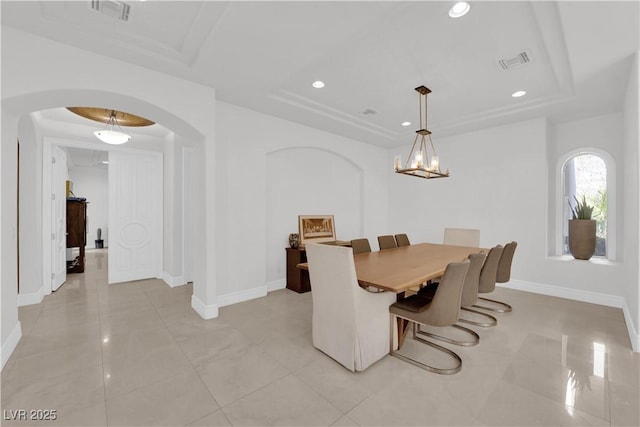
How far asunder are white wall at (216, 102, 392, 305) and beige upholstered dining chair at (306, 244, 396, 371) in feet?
6.15

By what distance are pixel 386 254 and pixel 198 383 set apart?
2365mm

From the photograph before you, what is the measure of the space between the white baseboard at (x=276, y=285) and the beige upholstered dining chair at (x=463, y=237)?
283 cm

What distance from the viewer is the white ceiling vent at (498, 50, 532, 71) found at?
2.79m

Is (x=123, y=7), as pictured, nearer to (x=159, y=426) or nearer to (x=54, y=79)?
(x=54, y=79)

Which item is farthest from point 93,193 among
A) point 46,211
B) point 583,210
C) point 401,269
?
point 583,210

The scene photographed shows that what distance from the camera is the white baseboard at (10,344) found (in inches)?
91.0

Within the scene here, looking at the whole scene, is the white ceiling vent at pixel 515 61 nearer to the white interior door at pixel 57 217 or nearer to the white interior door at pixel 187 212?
the white interior door at pixel 187 212

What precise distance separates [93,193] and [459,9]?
1191cm

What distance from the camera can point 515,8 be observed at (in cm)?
216

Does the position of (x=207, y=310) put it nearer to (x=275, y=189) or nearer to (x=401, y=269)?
(x=275, y=189)

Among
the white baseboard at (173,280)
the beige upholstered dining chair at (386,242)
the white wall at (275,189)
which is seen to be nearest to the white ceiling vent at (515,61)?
the beige upholstered dining chair at (386,242)

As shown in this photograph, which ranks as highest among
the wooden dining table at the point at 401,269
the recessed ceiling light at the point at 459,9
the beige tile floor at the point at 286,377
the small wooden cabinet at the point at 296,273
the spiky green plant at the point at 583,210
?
the recessed ceiling light at the point at 459,9

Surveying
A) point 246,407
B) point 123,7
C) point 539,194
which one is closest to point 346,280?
point 246,407

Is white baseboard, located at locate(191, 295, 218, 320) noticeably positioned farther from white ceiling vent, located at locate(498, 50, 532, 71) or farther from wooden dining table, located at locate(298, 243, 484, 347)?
white ceiling vent, located at locate(498, 50, 532, 71)
